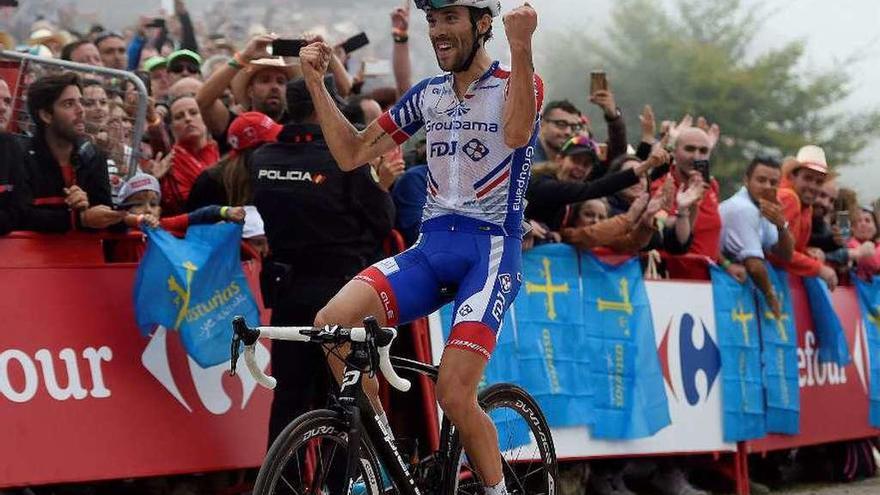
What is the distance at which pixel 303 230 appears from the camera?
8438 millimetres

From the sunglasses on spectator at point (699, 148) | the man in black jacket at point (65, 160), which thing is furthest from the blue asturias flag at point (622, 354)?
the man in black jacket at point (65, 160)

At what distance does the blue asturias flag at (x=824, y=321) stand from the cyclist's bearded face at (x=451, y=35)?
691cm

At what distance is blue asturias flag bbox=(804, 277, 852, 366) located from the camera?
43.3 ft

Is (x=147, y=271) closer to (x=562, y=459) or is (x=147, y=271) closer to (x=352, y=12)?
(x=562, y=459)

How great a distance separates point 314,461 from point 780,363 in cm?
694

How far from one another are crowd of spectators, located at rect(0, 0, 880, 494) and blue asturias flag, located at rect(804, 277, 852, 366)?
15 centimetres

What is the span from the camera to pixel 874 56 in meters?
57.0

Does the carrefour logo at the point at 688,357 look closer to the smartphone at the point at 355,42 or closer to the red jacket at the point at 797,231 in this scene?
the red jacket at the point at 797,231

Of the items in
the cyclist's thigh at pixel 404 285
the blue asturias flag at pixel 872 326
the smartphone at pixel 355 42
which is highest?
the smartphone at pixel 355 42

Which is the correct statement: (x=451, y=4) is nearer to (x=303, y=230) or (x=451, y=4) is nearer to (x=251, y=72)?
(x=303, y=230)

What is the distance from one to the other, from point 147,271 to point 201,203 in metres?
1.00

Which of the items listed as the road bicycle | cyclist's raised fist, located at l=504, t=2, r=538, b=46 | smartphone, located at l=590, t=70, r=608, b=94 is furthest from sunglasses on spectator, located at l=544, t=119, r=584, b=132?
cyclist's raised fist, located at l=504, t=2, r=538, b=46

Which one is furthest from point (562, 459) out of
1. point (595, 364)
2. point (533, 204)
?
point (533, 204)

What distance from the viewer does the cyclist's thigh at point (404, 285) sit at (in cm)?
687
